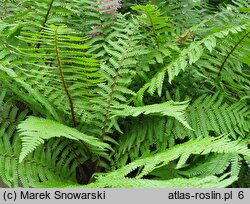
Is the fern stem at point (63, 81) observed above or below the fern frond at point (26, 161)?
above

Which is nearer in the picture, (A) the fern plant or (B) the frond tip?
(B) the frond tip

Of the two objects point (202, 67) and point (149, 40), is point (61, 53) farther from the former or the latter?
point (202, 67)

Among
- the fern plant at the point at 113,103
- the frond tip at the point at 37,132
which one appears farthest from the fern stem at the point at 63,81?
the frond tip at the point at 37,132

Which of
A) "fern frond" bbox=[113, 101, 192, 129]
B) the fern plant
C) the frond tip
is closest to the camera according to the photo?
the frond tip

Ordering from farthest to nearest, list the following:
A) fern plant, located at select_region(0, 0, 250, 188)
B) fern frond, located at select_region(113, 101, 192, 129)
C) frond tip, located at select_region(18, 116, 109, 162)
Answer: fern plant, located at select_region(0, 0, 250, 188)
fern frond, located at select_region(113, 101, 192, 129)
frond tip, located at select_region(18, 116, 109, 162)

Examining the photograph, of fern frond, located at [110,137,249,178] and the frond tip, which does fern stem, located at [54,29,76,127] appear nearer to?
the frond tip

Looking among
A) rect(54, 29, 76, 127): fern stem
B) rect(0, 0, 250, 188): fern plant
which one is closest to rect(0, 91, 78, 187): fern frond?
rect(0, 0, 250, 188): fern plant

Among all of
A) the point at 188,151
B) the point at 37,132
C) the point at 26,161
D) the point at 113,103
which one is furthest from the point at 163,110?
the point at 26,161

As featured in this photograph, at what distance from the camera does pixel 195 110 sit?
1760 mm

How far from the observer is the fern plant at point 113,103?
1.52 m

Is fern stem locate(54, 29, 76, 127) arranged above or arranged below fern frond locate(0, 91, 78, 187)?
above

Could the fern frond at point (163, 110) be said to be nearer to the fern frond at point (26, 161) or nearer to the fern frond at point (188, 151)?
the fern frond at point (188, 151)

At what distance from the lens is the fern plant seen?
1519 mm

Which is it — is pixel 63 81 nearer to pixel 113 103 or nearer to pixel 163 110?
pixel 113 103
